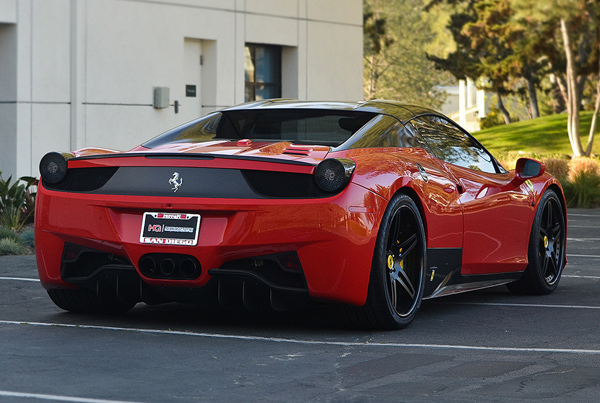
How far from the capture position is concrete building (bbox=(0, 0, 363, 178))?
48.2 ft

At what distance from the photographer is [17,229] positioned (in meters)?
11.9

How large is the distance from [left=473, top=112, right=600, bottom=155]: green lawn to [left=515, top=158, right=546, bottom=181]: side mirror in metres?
31.5

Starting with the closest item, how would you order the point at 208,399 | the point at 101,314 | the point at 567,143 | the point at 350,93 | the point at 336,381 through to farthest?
the point at 208,399, the point at 336,381, the point at 101,314, the point at 350,93, the point at 567,143

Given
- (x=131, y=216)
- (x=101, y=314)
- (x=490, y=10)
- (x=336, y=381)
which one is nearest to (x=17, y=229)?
(x=101, y=314)

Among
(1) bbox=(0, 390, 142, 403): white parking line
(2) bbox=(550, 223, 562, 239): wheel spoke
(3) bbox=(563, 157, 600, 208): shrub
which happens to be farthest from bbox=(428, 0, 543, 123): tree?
(1) bbox=(0, 390, 142, 403): white parking line

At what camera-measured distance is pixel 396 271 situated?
5.86 metres

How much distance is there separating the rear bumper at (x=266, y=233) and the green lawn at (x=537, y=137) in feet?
111

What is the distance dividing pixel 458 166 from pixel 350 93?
43.0 ft

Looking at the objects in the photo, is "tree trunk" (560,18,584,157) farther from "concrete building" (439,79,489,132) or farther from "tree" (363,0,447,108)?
"tree" (363,0,447,108)

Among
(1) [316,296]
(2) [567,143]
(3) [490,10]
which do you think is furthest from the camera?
(3) [490,10]

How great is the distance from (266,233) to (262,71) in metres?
13.4

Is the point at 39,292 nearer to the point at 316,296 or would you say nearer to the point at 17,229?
the point at 316,296

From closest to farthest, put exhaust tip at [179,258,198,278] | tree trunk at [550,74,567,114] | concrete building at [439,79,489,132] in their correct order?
exhaust tip at [179,258,198,278] → tree trunk at [550,74,567,114] → concrete building at [439,79,489,132]

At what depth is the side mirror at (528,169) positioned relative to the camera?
743cm
